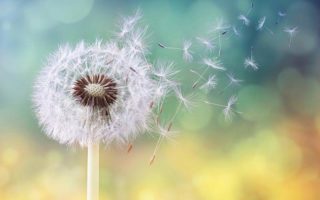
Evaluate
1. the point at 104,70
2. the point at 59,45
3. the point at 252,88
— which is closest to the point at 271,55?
the point at 252,88

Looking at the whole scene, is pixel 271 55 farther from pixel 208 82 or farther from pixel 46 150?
pixel 46 150

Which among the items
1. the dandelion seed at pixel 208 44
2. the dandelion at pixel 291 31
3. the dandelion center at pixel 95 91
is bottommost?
the dandelion center at pixel 95 91

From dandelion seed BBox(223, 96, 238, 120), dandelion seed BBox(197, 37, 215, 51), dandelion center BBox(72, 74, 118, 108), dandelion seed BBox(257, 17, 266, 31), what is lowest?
dandelion seed BBox(223, 96, 238, 120)

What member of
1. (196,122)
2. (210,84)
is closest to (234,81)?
(210,84)

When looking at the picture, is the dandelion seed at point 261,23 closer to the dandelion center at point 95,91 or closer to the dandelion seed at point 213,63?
the dandelion seed at point 213,63

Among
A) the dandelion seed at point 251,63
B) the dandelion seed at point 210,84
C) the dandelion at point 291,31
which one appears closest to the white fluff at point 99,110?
the dandelion seed at point 210,84

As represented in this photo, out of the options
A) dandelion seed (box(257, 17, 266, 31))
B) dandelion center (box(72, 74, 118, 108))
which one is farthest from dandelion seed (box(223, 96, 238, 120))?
dandelion center (box(72, 74, 118, 108))

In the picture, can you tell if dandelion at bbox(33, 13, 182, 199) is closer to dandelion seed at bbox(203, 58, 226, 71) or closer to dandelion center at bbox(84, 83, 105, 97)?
dandelion center at bbox(84, 83, 105, 97)
